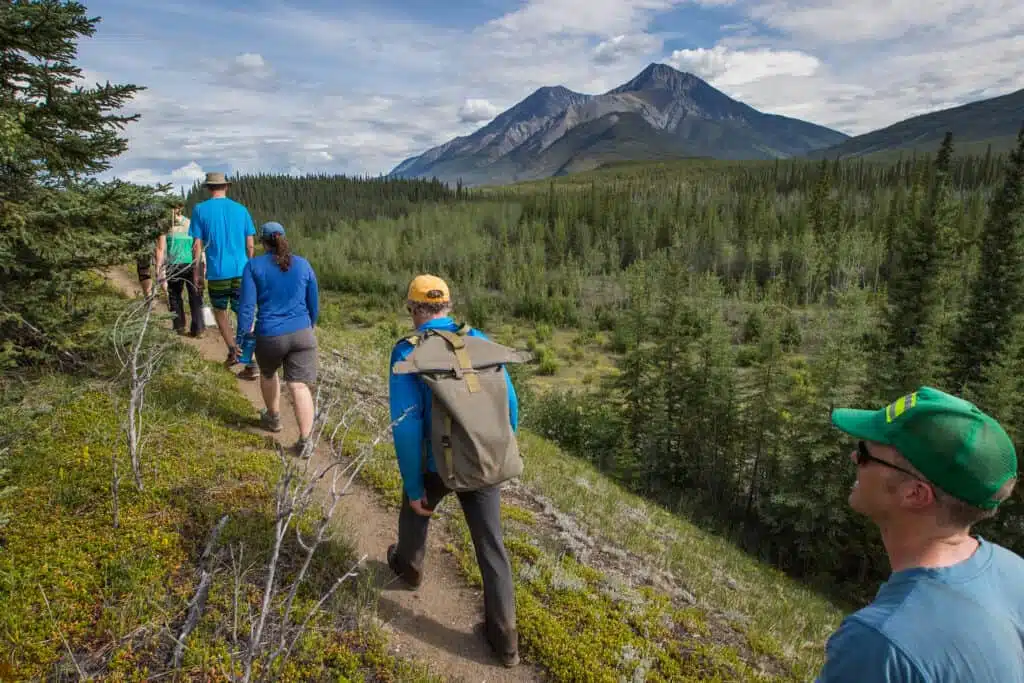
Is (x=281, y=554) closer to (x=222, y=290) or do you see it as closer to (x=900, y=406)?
(x=900, y=406)

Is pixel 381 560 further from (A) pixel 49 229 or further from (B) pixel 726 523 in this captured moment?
(B) pixel 726 523

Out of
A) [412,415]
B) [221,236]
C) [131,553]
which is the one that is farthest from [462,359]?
[221,236]

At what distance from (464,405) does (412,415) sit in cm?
43

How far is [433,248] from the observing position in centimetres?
7406

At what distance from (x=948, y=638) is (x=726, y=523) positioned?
1806 cm

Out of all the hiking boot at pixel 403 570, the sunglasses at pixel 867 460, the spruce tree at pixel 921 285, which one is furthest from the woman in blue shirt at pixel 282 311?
→ the spruce tree at pixel 921 285

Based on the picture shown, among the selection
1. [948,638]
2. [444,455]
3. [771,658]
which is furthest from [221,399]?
[948,638]

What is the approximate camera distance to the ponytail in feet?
19.2

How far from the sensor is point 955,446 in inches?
73.2

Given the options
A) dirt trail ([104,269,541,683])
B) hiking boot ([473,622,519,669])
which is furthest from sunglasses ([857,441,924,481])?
dirt trail ([104,269,541,683])

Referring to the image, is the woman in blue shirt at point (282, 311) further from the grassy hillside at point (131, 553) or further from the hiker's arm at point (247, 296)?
the grassy hillside at point (131, 553)

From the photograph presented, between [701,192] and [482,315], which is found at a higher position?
[701,192]

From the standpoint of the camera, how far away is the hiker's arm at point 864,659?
1654 mm

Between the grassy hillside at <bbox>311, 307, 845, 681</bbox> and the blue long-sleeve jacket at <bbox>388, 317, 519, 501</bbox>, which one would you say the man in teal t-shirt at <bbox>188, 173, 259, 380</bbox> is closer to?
the grassy hillside at <bbox>311, 307, 845, 681</bbox>
